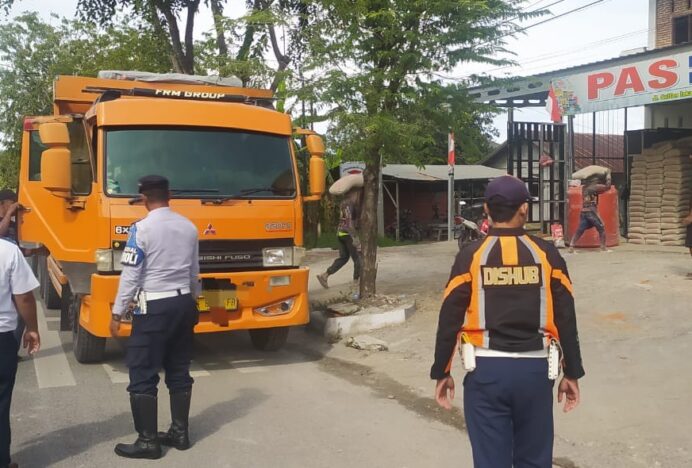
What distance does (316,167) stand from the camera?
747 centimetres

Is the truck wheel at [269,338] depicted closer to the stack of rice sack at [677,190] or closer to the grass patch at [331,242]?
the stack of rice sack at [677,190]

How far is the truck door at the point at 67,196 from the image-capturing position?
21.0 ft

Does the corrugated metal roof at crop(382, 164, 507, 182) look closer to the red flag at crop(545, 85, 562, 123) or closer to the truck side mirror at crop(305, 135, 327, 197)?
the red flag at crop(545, 85, 562, 123)

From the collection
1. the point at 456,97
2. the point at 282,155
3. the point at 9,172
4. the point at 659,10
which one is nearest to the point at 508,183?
the point at 282,155

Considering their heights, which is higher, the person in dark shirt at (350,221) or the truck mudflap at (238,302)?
the person in dark shirt at (350,221)

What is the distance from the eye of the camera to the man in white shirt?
404 centimetres

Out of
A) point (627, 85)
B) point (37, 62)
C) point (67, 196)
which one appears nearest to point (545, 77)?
point (627, 85)

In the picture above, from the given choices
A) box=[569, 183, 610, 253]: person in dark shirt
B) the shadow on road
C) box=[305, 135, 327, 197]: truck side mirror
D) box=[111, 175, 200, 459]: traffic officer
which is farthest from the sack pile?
box=[111, 175, 200, 459]: traffic officer

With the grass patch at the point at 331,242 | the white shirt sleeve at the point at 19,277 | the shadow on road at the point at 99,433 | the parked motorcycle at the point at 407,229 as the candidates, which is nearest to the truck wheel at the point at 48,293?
the shadow on road at the point at 99,433

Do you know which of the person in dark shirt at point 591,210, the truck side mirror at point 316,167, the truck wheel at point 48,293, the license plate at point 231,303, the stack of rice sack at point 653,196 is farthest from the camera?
the stack of rice sack at point 653,196

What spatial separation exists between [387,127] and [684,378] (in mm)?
4173

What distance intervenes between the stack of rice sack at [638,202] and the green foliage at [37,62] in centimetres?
1545

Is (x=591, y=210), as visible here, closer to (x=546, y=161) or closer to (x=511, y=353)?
(x=546, y=161)

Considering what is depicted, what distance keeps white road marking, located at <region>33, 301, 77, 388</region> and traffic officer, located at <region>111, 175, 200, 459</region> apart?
2.12m
